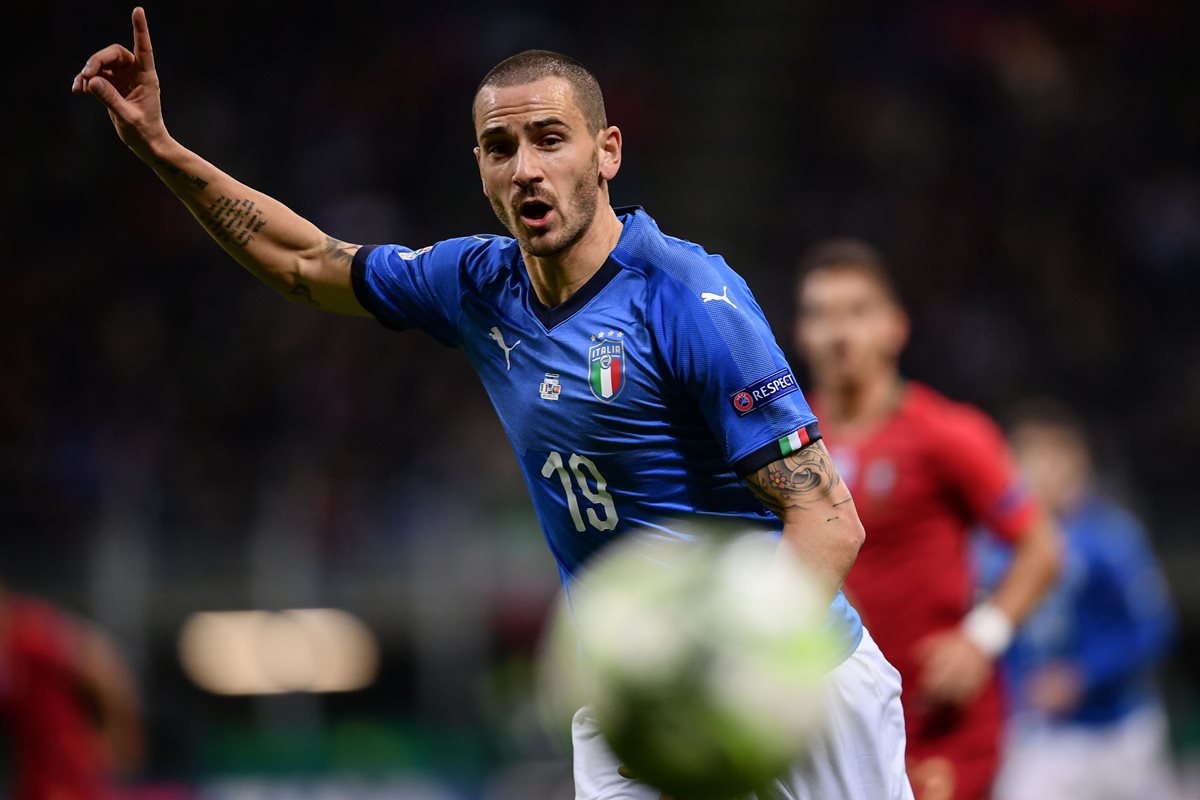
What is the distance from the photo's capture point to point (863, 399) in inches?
252

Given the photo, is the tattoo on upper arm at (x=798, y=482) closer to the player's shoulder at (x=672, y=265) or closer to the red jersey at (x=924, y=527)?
the player's shoulder at (x=672, y=265)

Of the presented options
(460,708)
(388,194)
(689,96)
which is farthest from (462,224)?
(460,708)

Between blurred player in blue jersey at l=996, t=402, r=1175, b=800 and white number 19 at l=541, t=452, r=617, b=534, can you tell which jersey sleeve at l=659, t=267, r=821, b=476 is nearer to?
white number 19 at l=541, t=452, r=617, b=534

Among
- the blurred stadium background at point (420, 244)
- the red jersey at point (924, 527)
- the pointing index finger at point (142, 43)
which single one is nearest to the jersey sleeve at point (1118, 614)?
the blurred stadium background at point (420, 244)

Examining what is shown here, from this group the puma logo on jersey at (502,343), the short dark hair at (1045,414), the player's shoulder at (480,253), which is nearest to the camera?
the puma logo on jersey at (502,343)

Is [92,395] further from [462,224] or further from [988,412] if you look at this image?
[988,412]

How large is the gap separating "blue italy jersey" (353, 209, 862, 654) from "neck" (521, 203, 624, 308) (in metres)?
0.04

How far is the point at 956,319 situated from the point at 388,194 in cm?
→ 582

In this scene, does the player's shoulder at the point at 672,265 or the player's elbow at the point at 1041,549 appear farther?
the player's elbow at the point at 1041,549

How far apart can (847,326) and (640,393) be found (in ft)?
8.50

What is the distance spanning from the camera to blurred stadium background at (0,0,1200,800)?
11234 mm

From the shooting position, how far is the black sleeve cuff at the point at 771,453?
12.4ft

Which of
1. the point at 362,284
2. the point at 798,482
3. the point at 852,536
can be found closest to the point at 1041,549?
the point at 852,536

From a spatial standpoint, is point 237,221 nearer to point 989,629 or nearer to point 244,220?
point 244,220
